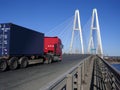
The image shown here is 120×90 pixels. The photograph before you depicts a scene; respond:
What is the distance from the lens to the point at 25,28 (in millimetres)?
20812

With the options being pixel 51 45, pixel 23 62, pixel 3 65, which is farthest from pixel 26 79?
pixel 51 45

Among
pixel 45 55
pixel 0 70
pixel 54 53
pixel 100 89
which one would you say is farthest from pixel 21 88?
pixel 54 53

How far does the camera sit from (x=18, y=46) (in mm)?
19547

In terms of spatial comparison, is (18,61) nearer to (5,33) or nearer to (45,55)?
(5,33)

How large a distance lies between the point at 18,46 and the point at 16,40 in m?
0.69

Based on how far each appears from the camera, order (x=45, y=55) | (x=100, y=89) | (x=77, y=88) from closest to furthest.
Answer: (x=77, y=88), (x=100, y=89), (x=45, y=55)

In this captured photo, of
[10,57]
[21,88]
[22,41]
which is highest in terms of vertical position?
[22,41]

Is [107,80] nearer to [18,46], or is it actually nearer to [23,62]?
[18,46]

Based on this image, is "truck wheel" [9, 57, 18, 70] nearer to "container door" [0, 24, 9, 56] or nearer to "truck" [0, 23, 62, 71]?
"truck" [0, 23, 62, 71]

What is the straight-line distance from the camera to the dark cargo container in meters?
18.2

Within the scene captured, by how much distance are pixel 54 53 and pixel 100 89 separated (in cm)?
2174

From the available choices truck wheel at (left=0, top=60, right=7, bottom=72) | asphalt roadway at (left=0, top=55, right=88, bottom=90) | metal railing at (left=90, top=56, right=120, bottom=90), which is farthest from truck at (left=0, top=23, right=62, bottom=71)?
metal railing at (left=90, top=56, right=120, bottom=90)

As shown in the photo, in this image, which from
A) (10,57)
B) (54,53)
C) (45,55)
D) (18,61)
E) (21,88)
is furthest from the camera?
(54,53)

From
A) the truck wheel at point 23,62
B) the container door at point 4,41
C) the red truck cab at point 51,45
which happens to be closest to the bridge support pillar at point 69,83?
the container door at point 4,41
